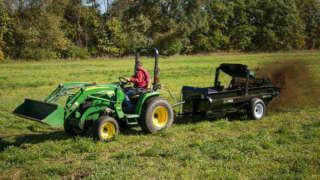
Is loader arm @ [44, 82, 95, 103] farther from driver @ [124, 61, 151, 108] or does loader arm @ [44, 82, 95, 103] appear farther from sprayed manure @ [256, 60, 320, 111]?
sprayed manure @ [256, 60, 320, 111]

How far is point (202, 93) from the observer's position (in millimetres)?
9375

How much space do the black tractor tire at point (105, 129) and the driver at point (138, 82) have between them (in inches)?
31.2

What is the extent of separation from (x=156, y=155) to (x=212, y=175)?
57.6 inches

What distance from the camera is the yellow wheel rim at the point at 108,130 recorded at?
7.58 metres

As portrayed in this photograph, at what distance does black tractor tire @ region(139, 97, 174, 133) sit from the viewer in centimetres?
810

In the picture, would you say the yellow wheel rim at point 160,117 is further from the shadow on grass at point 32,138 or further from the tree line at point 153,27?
the tree line at point 153,27

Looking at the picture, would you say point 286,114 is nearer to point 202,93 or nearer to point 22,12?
point 202,93

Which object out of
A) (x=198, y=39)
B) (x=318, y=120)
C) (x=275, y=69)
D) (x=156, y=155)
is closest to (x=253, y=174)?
(x=156, y=155)

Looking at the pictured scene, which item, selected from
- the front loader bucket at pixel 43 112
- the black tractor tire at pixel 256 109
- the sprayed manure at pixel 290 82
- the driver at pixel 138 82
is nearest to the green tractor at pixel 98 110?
the front loader bucket at pixel 43 112

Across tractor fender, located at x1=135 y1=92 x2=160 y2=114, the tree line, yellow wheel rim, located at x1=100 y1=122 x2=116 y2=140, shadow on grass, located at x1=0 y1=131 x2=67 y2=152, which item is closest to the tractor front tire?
shadow on grass, located at x1=0 y1=131 x2=67 y2=152

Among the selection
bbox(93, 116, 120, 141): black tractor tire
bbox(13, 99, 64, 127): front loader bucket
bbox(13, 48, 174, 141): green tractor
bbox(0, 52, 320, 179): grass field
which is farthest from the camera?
bbox(93, 116, 120, 141): black tractor tire

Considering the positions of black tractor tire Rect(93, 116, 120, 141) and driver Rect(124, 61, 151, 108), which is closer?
black tractor tire Rect(93, 116, 120, 141)

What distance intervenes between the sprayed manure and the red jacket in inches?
193

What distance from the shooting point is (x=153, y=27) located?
194 ft
